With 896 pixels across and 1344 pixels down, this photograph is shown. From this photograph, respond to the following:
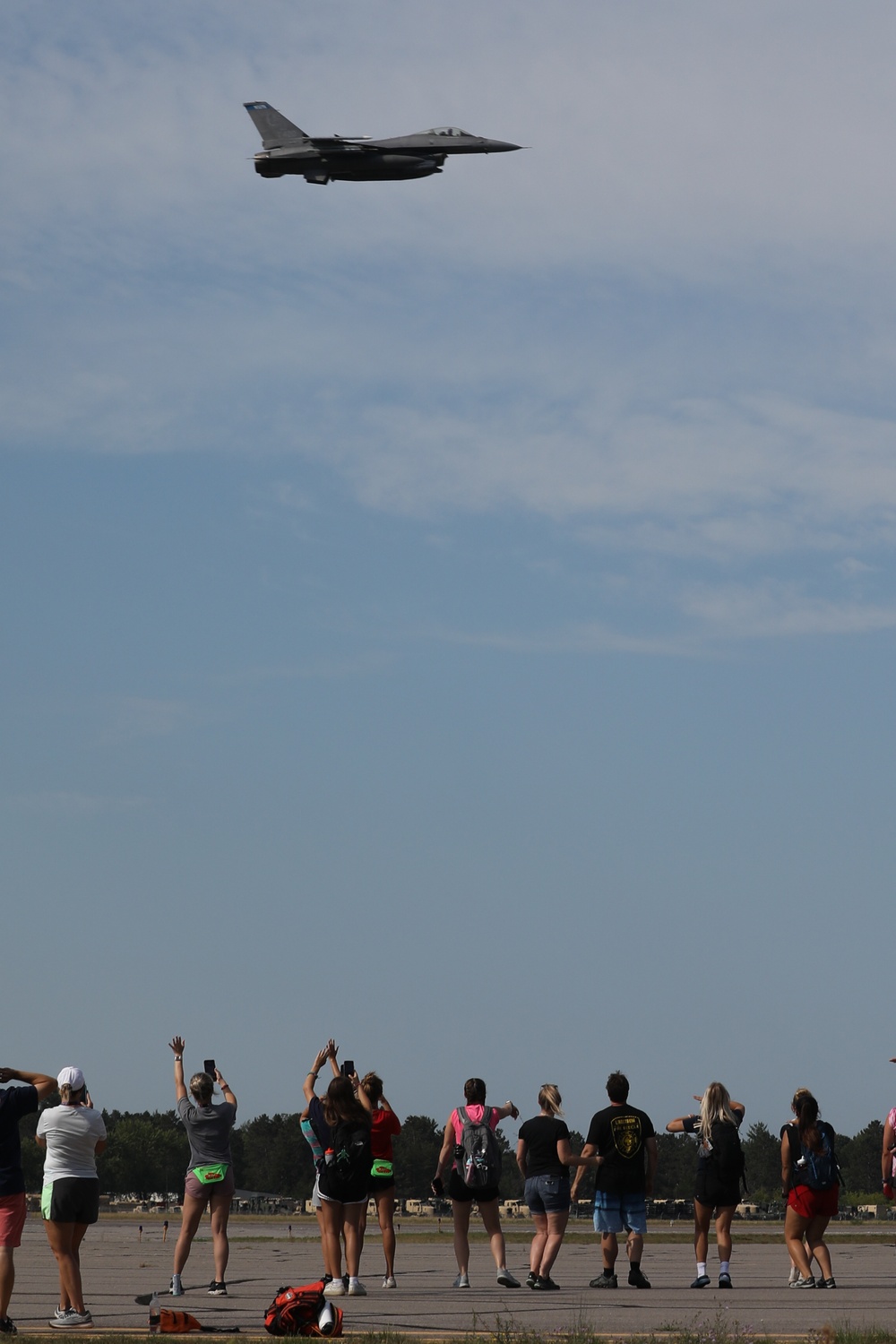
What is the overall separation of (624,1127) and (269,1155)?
123 meters

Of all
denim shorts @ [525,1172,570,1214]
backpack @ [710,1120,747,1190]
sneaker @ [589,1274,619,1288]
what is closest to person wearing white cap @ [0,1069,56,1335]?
denim shorts @ [525,1172,570,1214]

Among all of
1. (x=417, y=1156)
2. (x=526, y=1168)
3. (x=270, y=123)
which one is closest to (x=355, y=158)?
(x=270, y=123)

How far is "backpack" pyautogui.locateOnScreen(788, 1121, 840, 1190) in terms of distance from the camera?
14602mm

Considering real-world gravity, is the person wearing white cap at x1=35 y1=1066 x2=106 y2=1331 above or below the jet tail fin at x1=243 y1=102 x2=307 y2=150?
below

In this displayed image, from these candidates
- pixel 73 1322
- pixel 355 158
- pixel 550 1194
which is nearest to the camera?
pixel 73 1322

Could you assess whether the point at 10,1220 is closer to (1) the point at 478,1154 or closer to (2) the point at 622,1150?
(1) the point at 478,1154

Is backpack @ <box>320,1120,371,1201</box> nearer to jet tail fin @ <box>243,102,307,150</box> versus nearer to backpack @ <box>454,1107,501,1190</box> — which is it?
backpack @ <box>454,1107,501,1190</box>

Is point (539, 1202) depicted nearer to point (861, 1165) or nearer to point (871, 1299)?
point (871, 1299)

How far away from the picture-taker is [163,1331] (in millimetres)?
11242

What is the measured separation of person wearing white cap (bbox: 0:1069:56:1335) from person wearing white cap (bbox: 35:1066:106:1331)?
23cm

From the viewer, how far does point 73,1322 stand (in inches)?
462

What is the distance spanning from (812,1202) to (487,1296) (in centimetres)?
304

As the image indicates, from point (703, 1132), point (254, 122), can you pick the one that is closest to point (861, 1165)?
point (254, 122)

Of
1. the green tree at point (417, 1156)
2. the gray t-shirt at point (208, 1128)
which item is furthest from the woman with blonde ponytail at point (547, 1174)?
the green tree at point (417, 1156)
